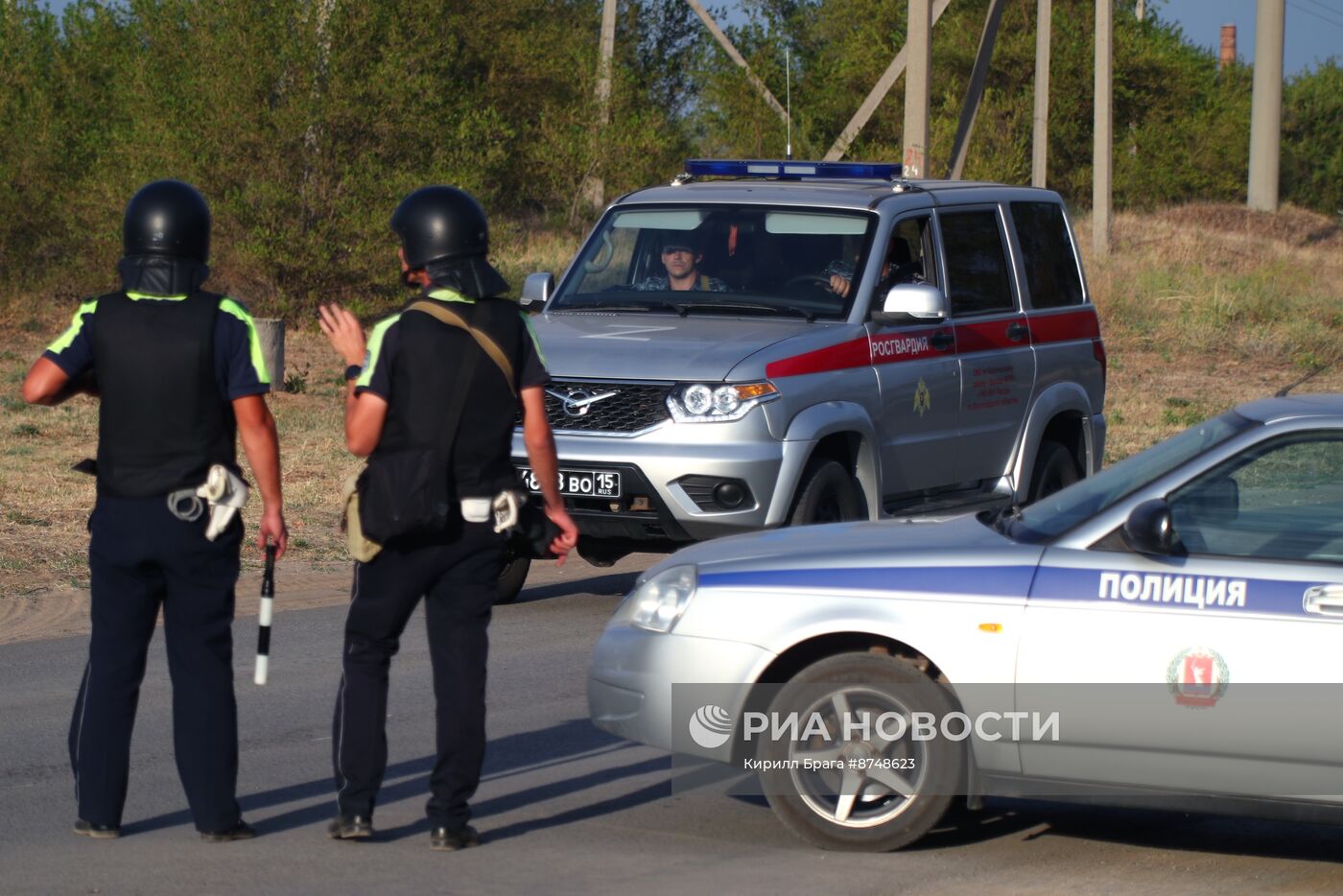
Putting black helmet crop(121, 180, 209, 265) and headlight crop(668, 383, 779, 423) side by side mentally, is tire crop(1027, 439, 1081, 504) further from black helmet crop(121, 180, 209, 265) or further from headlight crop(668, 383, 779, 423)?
black helmet crop(121, 180, 209, 265)

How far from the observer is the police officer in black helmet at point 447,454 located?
5.13 meters

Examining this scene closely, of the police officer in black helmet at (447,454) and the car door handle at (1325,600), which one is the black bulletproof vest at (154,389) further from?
the car door handle at (1325,600)

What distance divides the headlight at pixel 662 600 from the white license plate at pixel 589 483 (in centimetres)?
266

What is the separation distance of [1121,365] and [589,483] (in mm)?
A: 15937

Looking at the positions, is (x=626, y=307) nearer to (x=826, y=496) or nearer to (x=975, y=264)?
(x=826, y=496)

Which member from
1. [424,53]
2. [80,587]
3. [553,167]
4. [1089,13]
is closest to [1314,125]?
[1089,13]

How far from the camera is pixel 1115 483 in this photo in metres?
5.55

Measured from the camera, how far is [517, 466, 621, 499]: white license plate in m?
8.32

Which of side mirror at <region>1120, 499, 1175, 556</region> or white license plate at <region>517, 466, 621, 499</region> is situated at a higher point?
side mirror at <region>1120, 499, 1175, 556</region>

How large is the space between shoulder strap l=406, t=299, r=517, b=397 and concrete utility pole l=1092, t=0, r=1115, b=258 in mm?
29006

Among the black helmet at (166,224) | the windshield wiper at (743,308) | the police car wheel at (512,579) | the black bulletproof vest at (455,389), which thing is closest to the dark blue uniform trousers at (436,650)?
the black bulletproof vest at (455,389)

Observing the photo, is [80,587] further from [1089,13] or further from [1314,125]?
[1314,125]

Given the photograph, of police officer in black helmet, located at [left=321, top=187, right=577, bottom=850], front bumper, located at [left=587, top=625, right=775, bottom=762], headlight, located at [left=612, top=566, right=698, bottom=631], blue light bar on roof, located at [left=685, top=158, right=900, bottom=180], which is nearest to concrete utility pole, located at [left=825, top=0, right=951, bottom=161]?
blue light bar on roof, located at [left=685, top=158, right=900, bottom=180]

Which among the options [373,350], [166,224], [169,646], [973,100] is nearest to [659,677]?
[373,350]
